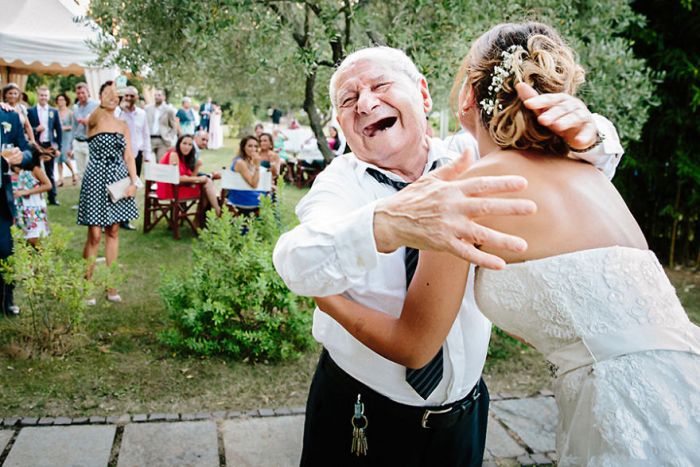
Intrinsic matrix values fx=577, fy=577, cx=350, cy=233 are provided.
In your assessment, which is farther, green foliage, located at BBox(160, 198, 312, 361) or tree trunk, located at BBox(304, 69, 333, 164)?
tree trunk, located at BBox(304, 69, 333, 164)

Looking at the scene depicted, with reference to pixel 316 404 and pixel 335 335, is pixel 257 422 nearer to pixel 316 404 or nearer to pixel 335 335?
pixel 316 404

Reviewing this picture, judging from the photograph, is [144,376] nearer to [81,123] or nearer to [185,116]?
[81,123]

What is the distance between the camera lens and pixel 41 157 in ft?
21.6

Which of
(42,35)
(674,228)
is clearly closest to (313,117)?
(674,228)

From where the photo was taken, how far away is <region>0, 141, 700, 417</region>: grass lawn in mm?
3855

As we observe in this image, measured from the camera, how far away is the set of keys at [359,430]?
179 centimetres

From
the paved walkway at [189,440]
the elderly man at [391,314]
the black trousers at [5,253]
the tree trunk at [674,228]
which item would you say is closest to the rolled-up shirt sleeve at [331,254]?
the elderly man at [391,314]

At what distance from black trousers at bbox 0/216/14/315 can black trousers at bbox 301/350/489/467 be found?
4.06 meters

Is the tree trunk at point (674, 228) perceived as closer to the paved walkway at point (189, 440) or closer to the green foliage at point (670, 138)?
the green foliage at point (670, 138)

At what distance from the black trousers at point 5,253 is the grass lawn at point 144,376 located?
192 mm

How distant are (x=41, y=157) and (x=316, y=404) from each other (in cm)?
593

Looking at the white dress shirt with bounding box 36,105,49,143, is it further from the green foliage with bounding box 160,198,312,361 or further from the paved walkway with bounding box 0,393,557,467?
the paved walkway with bounding box 0,393,557,467

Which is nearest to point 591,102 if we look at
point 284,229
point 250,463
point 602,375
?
point 284,229

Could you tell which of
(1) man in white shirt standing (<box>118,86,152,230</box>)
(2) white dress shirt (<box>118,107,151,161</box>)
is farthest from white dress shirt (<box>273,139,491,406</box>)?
(2) white dress shirt (<box>118,107,151,161</box>)
